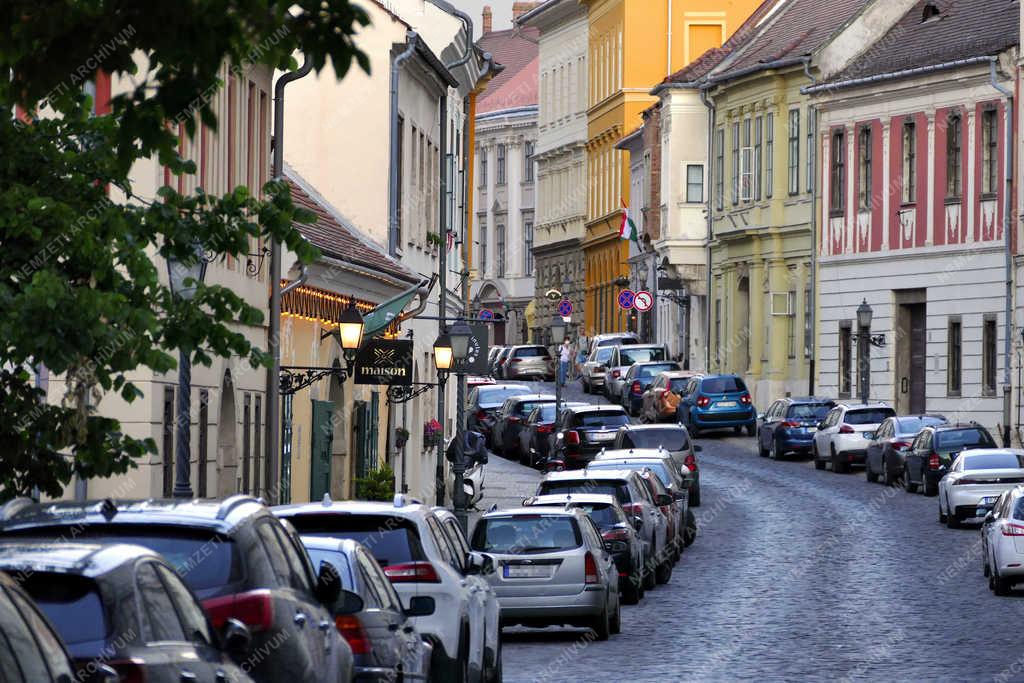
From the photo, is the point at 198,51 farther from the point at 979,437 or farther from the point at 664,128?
the point at 664,128

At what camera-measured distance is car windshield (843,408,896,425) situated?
50781mm

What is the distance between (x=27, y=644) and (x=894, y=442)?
1560 inches

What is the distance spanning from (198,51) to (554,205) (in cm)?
10842

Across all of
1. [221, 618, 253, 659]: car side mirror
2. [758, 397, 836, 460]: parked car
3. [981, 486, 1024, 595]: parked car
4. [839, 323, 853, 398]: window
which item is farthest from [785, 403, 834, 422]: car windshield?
[221, 618, 253, 659]: car side mirror

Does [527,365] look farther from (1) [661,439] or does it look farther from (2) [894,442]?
(1) [661,439]

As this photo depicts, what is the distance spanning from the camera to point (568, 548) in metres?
24.4

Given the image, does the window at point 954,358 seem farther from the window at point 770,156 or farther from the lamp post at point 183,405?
the lamp post at point 183,405

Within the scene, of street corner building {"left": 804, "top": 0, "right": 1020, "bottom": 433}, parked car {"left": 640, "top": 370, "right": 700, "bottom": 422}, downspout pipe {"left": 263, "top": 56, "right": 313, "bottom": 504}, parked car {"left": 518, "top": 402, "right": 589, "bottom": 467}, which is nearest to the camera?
downspout pipe {"left": 263, "top": 56, "right": 313, "bottom": 504}

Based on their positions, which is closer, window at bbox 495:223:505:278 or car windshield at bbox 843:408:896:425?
car windshield at bbox 843:408:896:425

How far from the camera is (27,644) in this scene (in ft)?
26.3

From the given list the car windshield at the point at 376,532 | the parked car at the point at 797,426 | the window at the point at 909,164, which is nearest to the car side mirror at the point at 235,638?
the car windshield at the point at 376,532

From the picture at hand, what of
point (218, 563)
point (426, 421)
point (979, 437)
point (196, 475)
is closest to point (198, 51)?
point (218, 563)

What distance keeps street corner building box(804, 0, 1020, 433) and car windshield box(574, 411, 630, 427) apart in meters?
9.41

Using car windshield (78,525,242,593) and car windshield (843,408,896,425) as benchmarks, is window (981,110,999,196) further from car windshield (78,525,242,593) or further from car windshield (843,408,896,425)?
car windshield (78,525,242,593)
